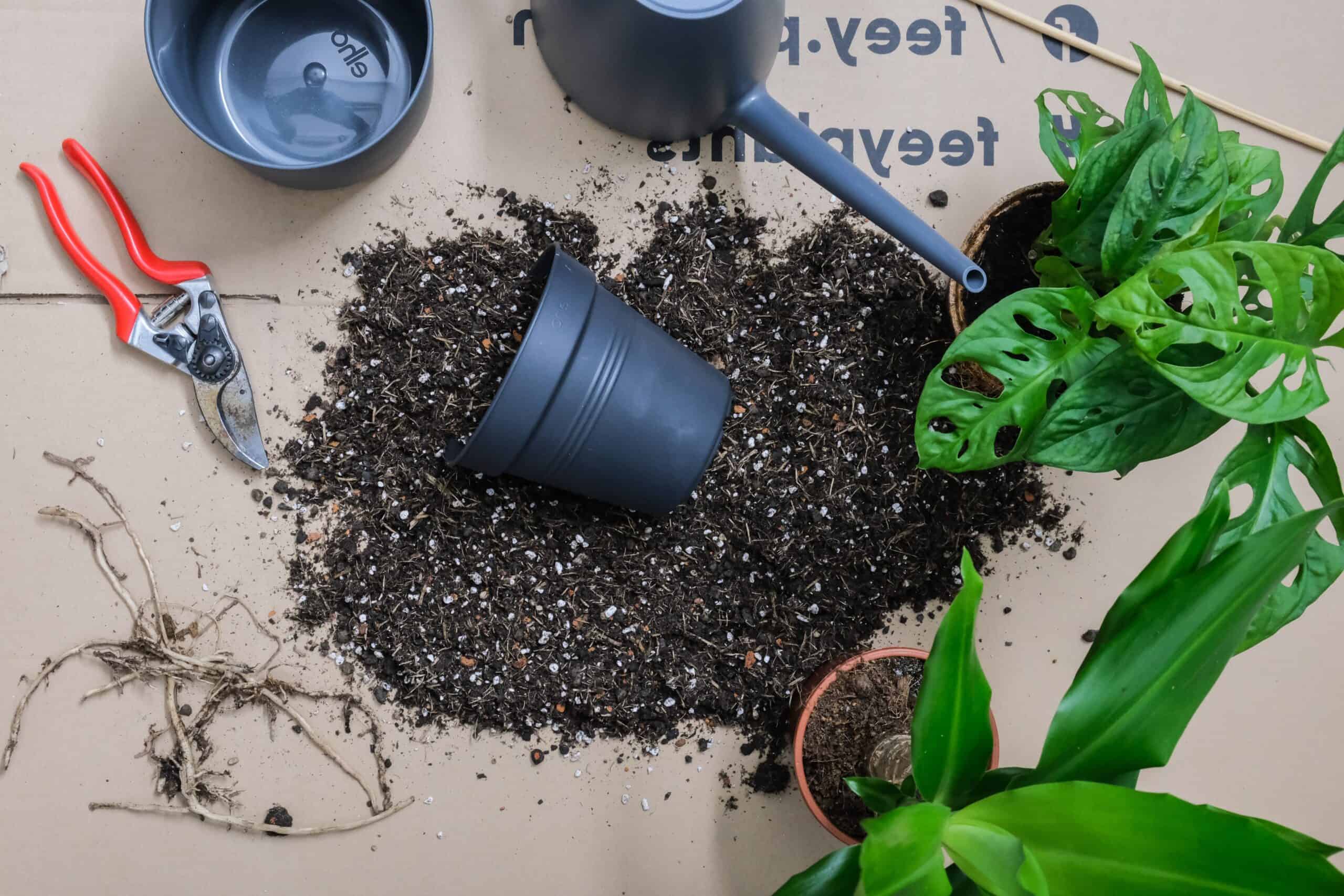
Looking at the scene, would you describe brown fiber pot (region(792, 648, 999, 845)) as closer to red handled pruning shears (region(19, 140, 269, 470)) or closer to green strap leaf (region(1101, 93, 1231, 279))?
green strap leaf (region(1101, 93, 1231, 279))

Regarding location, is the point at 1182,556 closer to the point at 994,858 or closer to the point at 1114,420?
the point at 1114,420

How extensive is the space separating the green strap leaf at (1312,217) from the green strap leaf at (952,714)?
1.53 feet

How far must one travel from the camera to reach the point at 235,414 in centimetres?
107

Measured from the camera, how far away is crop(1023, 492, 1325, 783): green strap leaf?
70 centimetres

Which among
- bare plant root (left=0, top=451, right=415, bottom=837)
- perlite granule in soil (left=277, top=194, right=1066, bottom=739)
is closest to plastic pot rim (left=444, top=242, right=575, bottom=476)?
perlite granule in soil (left=277, top=194, right=1066, bottom=739)

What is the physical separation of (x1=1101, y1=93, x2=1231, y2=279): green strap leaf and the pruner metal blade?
95 centimetres

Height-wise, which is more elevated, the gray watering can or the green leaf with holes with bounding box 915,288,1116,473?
the gray watering can

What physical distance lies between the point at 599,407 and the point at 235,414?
0.47 metres

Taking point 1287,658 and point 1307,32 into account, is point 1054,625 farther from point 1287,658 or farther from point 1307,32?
point 1307,32

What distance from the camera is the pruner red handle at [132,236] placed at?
1.06 m

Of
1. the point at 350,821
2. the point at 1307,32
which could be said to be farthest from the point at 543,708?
the point at 1307,32

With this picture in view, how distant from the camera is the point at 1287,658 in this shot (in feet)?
3.86

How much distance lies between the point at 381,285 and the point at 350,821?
25.4 inches

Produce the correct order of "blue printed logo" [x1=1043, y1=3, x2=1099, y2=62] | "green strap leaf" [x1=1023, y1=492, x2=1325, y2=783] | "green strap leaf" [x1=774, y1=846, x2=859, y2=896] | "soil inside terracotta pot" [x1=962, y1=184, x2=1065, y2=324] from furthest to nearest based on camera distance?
"blue printed logo" [x1=1043, y1=3, x2=1099, y2=62] → "soil inside terracotta pot" [x1=962, y1=184, x2=1065, y2=324] → "green strap leaf" [x1=774, y1=846, x2=859, y2=896] → "green strap leaf" [x1=1023, y1=492, x2=1325, y2=783]
